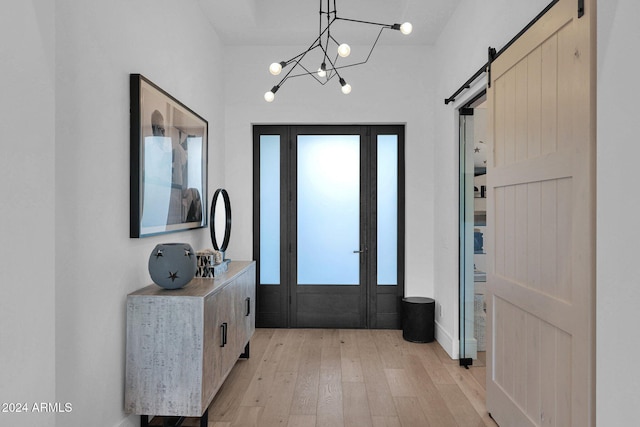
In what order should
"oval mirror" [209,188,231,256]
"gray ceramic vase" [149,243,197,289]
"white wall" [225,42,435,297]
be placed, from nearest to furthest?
"gray ceramic vase" [149,243,197,289] → "oval mirror" [209,188,231,256] → "white wall" [225,42,435,297]

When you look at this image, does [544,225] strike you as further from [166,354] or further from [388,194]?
[388,194]

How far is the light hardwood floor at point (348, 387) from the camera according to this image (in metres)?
2.69

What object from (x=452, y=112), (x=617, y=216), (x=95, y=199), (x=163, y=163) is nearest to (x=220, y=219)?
(x=163, y=163)

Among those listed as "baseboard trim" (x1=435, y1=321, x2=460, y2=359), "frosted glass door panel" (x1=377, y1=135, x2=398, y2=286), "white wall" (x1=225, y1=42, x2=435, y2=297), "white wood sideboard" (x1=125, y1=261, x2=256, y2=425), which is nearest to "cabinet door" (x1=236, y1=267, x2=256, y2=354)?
"white wood sideboard" (x1=125, y1=261, x2=256, y2=425)

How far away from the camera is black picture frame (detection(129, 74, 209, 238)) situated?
247 cm

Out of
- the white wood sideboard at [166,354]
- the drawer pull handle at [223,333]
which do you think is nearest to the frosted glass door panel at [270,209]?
the drawer pull handle at [223,333]

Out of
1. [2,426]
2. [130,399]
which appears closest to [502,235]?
[130,399]

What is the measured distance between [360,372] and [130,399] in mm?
1722

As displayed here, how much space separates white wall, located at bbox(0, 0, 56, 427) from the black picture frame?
0.83m

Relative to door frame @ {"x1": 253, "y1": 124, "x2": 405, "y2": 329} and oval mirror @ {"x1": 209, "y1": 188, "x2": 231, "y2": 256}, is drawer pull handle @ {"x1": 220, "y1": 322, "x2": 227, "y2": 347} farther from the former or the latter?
door frame @ {"x1": 253, "y1": 124, "x2": 405, "y2": 329}

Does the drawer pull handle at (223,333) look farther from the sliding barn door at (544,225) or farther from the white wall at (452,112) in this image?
the white wall at (452,112)

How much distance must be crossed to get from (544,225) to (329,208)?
2842mm

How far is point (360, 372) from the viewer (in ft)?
11.4

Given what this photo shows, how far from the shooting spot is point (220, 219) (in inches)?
157
